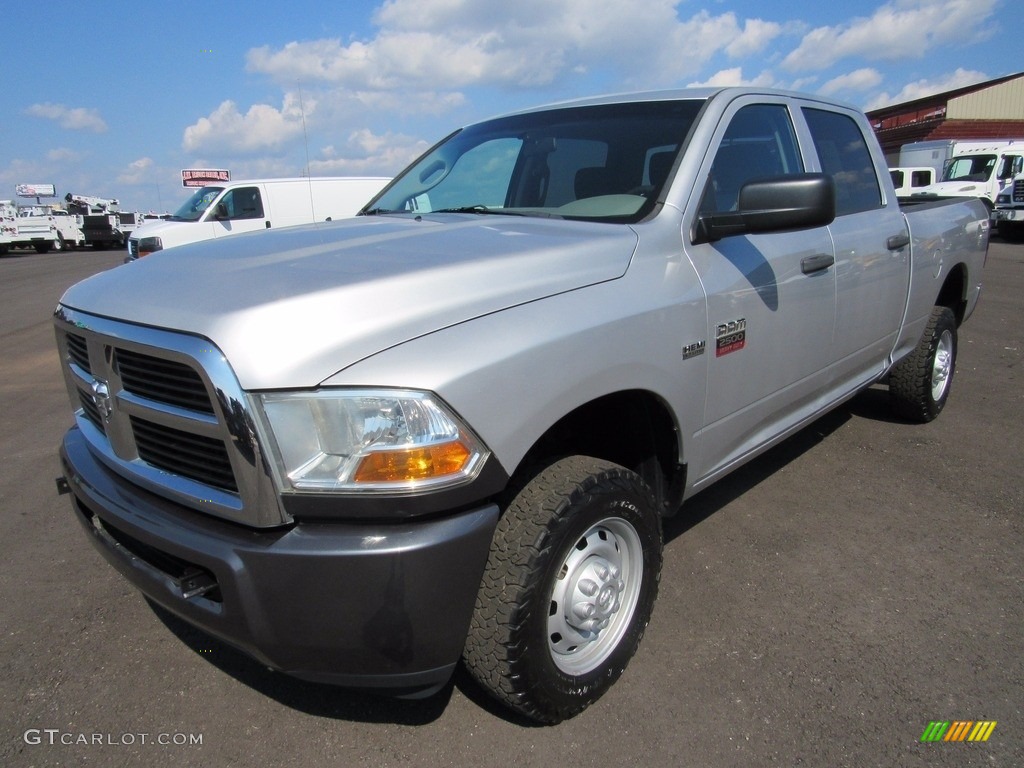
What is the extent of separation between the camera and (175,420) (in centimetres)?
182

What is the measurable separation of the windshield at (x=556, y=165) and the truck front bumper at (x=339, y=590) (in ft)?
4.72

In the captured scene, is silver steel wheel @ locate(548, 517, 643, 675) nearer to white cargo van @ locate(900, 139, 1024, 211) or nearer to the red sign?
white cargo van @ locate(900, 139, 1024, 211)

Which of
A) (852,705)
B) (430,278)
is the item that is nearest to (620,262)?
(430,278)

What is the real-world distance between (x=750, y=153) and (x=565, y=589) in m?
1.99

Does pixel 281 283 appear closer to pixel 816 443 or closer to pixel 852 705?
pixel 852 705

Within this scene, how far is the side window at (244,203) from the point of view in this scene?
13633mm

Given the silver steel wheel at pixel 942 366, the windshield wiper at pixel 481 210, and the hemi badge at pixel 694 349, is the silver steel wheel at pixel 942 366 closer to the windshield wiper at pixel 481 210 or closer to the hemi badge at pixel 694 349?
the hemi badge at pixel 694 349

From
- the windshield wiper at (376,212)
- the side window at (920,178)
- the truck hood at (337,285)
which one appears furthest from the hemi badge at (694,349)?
the side window at (920,178)

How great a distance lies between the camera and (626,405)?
7.91 ft

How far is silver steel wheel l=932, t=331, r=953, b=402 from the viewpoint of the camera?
485 cm

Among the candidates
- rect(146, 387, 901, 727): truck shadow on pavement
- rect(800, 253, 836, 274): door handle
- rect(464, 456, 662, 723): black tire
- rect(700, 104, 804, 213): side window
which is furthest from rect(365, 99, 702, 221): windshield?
rect(146, 387, 901, 727): truck shadow on pavement

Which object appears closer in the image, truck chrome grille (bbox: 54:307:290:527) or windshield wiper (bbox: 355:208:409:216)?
truck chrome grille (bbox: 54:307:290:527)

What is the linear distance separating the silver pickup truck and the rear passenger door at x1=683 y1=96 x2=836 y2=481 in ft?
0.05

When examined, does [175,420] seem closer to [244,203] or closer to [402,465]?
[402,465]
